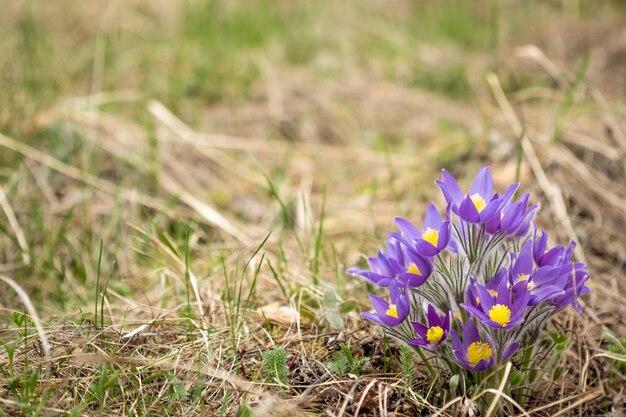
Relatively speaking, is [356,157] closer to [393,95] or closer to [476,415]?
[393,95]

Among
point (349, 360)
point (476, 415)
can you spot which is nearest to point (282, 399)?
point (349, 360)

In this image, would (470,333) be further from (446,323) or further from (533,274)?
(533,274)

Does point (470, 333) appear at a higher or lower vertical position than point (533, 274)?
lower

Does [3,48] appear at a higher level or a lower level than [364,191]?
higher

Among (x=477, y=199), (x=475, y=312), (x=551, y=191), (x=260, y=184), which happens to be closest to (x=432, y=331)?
(x=475, y=312)

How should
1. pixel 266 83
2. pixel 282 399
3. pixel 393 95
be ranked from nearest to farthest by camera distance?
pixel 282 399, pixel 266 83, pixel 393 95

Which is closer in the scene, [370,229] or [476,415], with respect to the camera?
[476,415]

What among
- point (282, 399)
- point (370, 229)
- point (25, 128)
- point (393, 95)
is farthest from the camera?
point (393, 95)
